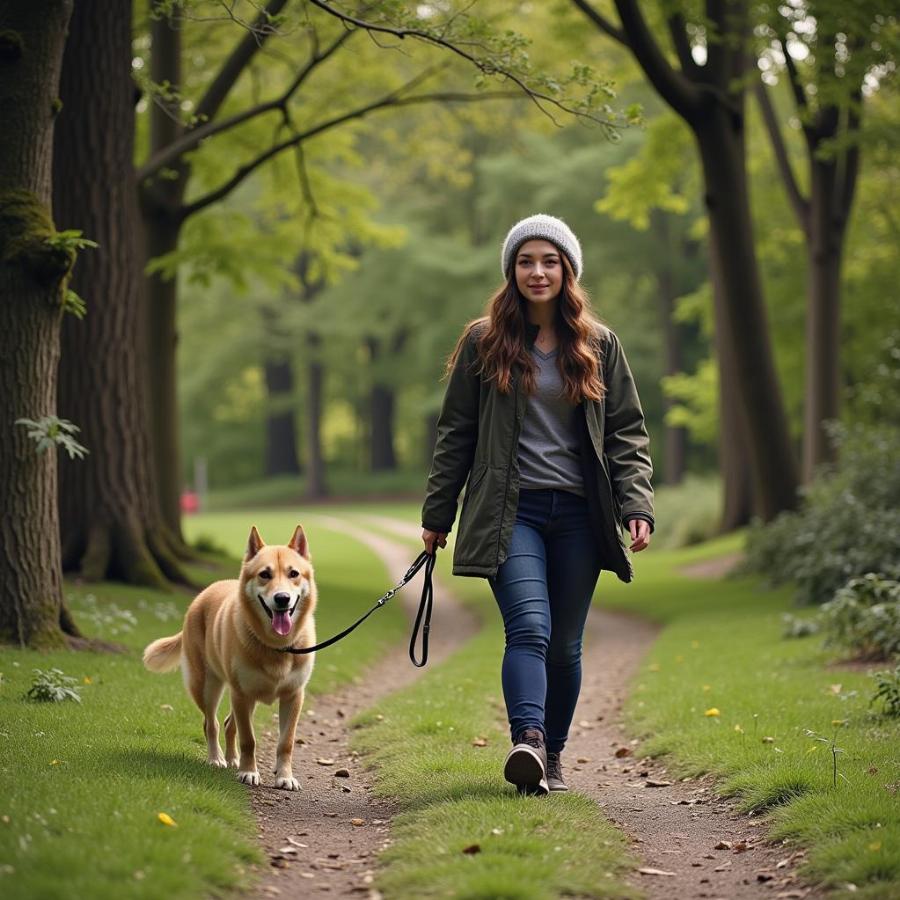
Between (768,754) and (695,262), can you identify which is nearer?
(768,754)

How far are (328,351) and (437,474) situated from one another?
151ft

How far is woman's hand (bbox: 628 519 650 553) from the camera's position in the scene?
6.29 m

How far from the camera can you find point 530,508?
6.32 m

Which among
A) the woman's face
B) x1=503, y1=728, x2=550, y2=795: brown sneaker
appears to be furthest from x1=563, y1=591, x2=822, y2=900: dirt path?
the woman's face

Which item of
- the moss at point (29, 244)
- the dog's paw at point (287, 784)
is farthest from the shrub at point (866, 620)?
the moss at point (29, 244)

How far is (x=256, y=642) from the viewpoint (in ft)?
21.6

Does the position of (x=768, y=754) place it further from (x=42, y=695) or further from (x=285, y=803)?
(x=42, y=695)

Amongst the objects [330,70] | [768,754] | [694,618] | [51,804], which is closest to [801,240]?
[330,70]

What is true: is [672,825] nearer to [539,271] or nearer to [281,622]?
[281,622]

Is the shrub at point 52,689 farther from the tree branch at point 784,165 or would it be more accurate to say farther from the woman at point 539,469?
the tree branch at point 784,165

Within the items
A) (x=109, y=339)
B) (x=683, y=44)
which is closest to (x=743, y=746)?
(x=109, y=339)

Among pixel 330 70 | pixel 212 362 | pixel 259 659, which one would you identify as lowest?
pixel 259 659

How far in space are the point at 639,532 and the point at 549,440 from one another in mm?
617

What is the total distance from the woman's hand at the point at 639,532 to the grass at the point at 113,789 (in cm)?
221
